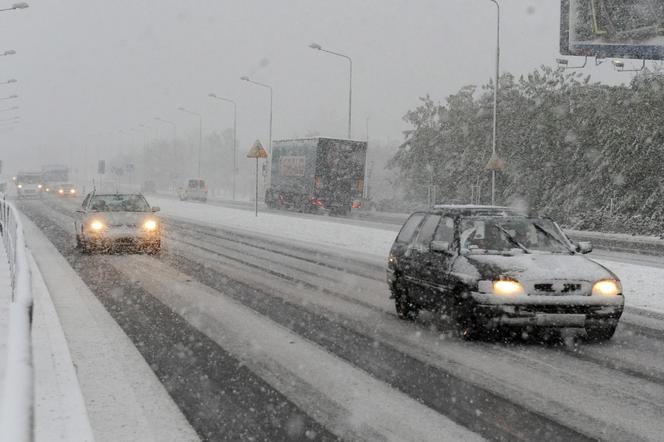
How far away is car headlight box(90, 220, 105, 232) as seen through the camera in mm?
17656

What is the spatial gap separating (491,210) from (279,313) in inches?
114

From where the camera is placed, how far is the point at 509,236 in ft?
29.7

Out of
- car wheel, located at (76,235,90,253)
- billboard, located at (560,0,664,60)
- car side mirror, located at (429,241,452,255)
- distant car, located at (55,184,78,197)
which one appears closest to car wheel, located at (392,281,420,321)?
car side mirror, located at (429,241,452,255)

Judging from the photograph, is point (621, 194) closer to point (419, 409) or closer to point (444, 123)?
point (444, 123)

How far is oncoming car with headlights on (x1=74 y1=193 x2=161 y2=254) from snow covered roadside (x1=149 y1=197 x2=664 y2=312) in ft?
17.0

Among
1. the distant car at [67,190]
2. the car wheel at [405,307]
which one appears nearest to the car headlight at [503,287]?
the car wheel at [405,307]

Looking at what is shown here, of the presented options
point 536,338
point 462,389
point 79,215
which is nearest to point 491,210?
Result: point 536,338

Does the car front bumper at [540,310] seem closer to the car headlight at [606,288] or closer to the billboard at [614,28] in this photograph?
the car headlight at [606,288]

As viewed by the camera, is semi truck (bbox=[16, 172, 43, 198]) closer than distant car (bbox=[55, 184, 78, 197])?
Yes

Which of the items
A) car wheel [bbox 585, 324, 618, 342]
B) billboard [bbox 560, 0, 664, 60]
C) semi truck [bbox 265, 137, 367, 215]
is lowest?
car wheel [bbox 585, 324, 618, 342]

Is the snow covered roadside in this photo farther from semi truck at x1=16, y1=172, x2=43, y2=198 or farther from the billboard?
semi truck at x1=16, y1=172, x2=43, y2=198

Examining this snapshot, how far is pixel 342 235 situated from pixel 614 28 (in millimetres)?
15838

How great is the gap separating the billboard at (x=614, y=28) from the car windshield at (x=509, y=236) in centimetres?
2508

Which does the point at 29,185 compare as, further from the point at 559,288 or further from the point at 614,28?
the point at 559,288
